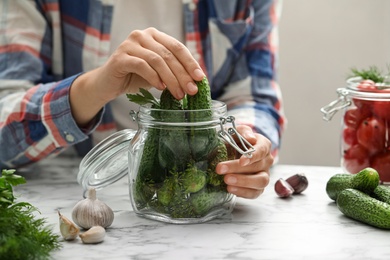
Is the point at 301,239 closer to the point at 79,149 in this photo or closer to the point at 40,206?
the point at 40,206

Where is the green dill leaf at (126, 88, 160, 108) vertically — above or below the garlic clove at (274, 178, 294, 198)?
above

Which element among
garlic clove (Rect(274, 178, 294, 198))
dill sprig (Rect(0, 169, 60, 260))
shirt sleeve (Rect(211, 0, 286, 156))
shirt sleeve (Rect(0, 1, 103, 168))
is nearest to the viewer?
dill sprig (Rect(0, 169, 60, 260))

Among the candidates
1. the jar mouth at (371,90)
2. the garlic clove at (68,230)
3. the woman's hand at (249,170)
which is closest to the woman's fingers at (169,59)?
the woman's hand at (249,170)

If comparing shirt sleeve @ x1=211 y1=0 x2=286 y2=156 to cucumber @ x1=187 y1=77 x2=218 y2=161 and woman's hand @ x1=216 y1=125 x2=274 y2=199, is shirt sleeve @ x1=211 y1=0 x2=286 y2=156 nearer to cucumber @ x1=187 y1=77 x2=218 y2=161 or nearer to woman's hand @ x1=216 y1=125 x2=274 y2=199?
woman's hand @ x1=216 y1=125 x2=274 y2=199

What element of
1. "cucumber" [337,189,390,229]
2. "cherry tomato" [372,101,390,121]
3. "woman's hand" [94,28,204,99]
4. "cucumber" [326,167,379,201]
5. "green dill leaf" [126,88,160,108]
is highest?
"woman's hand" [94,28,204,99]

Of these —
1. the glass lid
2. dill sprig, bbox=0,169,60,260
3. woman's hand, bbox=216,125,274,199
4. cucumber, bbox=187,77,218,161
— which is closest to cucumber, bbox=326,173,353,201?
woman's hand, bbox=216,125,274,199

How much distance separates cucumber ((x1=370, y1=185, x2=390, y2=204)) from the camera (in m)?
1.09

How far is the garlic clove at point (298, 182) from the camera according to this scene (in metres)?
1.25

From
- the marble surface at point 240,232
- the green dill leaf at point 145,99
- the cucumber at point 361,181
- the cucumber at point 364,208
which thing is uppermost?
the green dill leaf at point 145,99

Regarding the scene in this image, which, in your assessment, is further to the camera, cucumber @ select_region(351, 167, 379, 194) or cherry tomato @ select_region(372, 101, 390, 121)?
cherry tomato @ select_region(372, 101, 390, 121)

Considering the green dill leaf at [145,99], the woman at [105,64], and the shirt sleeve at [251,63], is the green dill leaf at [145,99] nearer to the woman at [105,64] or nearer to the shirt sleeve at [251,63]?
the woman at [105,64]

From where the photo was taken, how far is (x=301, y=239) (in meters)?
1.01

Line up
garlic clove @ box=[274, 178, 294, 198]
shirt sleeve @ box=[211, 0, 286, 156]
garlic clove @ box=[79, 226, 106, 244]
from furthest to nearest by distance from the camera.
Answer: shirt sleeve @ box=[211, 0, 286, 156]
garlic clove @ box=[274, 178, 294, 198]
garlic clove @ box=[79, 226, 106, 244]

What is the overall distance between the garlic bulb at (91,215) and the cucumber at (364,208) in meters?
0.35
